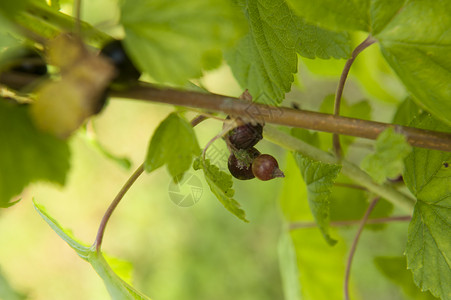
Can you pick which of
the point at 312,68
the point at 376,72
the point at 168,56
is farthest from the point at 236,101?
the point at 376,72

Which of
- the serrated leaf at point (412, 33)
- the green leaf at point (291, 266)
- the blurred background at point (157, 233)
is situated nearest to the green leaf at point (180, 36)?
the serrated leaf at point (412, 33)

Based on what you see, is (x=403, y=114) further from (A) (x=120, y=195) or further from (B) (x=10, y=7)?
(B) (x=10, y=7)

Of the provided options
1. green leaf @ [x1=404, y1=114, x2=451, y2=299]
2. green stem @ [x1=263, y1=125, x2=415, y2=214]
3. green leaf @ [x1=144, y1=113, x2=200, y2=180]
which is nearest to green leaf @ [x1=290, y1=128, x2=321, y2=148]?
green stem @ [x1=263, y1=125, x2=415, y2=214]

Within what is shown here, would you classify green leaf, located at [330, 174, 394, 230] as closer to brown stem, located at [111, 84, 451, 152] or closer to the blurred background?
brown stem, located at [111, 84, 451, 152]

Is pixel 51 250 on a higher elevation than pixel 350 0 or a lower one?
lower

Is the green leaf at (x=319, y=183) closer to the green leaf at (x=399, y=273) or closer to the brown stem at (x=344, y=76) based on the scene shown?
the brown stem at (x=344, y=76)

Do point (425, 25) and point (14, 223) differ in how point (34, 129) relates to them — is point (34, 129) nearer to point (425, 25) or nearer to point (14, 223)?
point (425, 25)
